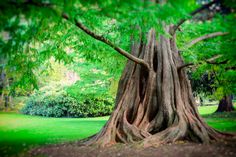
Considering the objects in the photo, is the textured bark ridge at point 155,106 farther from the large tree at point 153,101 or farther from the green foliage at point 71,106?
the green foliage at point 71,106

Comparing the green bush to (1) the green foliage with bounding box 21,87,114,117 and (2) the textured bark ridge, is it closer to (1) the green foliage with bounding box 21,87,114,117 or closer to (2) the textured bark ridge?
(1) the green foliage with bounding box 21,87,114,117

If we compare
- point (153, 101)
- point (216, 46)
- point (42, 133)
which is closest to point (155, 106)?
point (153, 101)

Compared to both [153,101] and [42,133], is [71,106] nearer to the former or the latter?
[42,133]

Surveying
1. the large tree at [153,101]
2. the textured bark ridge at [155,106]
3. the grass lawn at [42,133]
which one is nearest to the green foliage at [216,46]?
the large tree at [153,101]

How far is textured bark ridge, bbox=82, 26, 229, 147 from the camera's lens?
32.6 ft

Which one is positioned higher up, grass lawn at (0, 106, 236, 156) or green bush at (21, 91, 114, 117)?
green bush at (21, 91, 114, 117)

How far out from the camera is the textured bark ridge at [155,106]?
32.6 feet

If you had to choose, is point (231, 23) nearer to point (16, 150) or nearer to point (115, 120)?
point (115, 120)

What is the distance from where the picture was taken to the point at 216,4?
25.3 ft

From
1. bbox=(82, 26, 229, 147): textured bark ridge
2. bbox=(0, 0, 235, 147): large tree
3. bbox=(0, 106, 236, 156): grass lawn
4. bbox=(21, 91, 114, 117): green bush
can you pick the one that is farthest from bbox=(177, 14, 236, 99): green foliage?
bbox=(21, 91, 114, 117): green bush

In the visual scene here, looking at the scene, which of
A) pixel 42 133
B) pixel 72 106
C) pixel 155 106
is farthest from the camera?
pixel 72 106

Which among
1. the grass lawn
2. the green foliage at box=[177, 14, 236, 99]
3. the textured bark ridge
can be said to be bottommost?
the grass lawn

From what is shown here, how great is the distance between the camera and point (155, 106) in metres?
11.2

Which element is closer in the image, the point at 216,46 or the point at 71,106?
the point at 216,46
